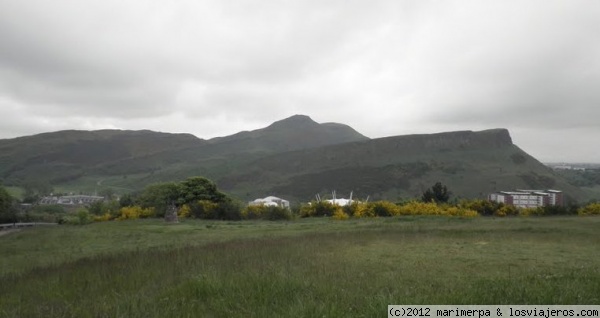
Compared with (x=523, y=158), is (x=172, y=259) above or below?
below

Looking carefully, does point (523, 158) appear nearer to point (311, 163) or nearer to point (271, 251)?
point (311, 163)

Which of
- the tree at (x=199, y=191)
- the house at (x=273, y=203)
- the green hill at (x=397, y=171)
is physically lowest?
the house at (x=273, y=203)

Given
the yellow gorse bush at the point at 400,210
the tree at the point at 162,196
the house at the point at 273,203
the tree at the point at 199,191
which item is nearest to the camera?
the yellow gorse bush at the point at 400,210

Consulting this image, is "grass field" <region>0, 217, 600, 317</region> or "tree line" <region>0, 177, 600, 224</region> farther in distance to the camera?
"tree line" <region>0, 177, 600, 224</region>

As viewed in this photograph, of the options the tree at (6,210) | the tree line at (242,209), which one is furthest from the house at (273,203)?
the tree at (6,210)

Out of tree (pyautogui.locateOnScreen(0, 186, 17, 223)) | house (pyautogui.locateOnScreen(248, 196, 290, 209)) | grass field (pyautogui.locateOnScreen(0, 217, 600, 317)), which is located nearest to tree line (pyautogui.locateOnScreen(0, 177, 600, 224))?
tree (pyautogui.locateOnScreen(0, 186, 17, 223))

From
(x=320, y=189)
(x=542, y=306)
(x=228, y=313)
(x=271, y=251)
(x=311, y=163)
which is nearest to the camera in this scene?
(x=542, y=306)

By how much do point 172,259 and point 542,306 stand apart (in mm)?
9189

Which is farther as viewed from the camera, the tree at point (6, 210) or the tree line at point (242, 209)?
the tree at point (6, 210)

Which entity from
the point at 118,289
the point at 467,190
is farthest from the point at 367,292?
the point at 467,190

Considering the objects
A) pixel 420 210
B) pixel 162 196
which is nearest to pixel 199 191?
pixel 162 196

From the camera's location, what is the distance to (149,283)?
871 cm

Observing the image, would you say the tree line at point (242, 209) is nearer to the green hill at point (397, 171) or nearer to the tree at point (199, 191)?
the tree at point (199, 191)

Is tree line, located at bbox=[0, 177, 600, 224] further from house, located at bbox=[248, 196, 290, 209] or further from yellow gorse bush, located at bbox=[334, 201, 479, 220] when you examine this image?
house, located at bbox=[248, 196, 290, 209]
